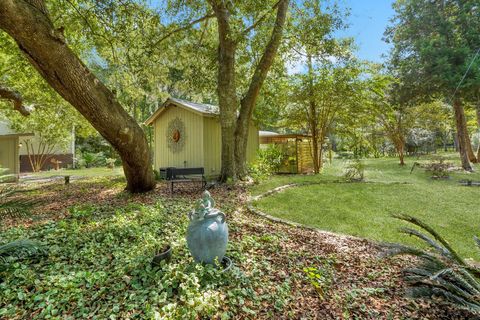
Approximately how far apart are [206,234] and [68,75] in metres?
4.18

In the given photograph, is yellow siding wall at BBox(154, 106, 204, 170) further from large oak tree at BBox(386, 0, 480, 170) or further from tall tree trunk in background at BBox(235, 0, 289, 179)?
large oak tree at BBox(386, 0, 480, 170)

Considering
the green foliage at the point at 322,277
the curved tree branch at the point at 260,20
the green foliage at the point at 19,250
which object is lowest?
the green foliage at the point at 322,277

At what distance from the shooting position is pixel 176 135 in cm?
1159

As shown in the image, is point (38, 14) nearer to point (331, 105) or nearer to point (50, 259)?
point (50, 259)

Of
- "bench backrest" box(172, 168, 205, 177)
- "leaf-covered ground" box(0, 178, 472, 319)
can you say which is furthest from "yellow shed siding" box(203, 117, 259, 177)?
"leaf-covered ground" box(0, 178, 472, 319)

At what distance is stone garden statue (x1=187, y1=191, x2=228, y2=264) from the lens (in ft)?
8.89

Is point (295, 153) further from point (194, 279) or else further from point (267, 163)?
point (194, 279)

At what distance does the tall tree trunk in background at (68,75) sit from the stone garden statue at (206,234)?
385 centimetres

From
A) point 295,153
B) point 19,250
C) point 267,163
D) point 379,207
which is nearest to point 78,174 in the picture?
→ point 267,163

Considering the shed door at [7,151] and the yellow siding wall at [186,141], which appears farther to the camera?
the shed door at [7,151]

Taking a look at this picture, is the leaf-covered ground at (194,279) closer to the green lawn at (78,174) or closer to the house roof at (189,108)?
the house roof at (189,108)

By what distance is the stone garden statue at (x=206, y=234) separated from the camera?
2711mm

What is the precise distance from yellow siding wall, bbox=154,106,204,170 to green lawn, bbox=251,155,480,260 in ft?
12.6

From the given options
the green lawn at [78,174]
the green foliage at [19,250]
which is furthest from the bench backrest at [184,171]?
the green lawn at [78,174]
